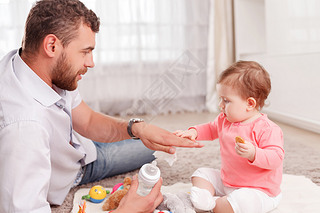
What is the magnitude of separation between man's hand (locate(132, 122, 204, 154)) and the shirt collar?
1.14 ft

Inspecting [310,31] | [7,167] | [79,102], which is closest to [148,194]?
[7,167]

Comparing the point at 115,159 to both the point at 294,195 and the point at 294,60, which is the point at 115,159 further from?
the point at 294,60

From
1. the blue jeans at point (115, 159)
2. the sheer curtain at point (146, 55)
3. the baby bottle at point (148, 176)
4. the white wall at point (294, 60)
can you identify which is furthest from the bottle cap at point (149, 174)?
the sheer curtain at point (146, 55)

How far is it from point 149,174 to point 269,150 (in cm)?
37

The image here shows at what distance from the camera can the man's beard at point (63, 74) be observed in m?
1.06

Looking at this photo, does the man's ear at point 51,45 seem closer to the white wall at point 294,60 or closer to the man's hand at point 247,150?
the man's hand at point 247,150

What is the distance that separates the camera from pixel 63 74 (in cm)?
108

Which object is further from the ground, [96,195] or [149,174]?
[149,174]

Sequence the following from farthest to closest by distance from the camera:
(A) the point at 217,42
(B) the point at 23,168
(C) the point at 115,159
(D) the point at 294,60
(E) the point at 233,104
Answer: (A) the point at 217,42, (D) the point at 294,60, (C) the point at 115,159, (E) the point at 233,104, (B) the point at 23,168

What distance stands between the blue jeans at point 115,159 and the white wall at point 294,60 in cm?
119

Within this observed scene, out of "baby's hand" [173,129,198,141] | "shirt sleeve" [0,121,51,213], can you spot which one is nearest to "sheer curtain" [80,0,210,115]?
"baby's hand" [173,129,198,141]

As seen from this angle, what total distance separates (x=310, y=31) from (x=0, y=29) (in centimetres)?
243

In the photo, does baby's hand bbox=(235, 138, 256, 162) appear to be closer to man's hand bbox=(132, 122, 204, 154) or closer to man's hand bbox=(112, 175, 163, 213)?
man's hand bbox=(132, 122, 204, 154)

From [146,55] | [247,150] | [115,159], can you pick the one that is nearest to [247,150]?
[247,150]
